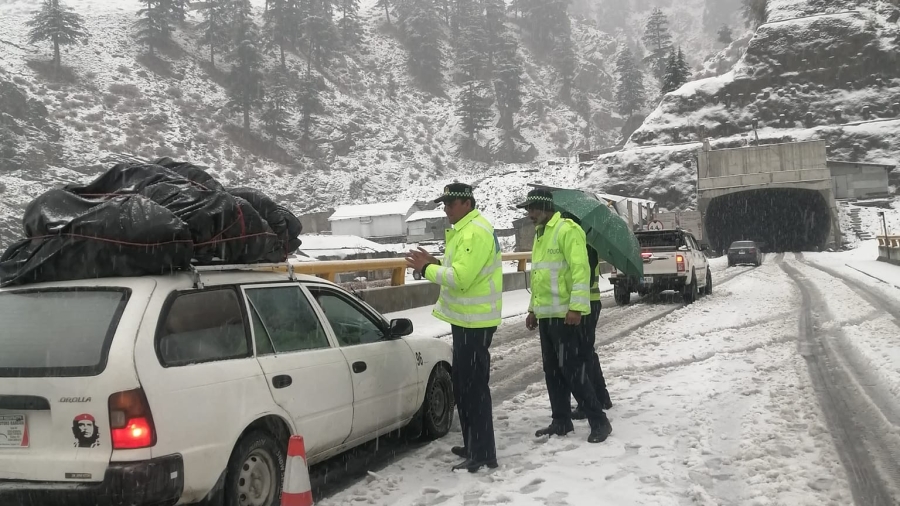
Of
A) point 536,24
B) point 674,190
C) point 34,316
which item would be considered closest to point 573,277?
point 34,316

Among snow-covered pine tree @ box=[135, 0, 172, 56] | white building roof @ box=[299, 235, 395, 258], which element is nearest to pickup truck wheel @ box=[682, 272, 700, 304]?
white building roof @ box=[299, 235, 395, 258]

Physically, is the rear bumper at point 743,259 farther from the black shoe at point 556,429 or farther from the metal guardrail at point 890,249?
the black shoe at point 556,429

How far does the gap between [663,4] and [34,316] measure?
715ft

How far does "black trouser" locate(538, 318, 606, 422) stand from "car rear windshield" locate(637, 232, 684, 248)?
1271cm

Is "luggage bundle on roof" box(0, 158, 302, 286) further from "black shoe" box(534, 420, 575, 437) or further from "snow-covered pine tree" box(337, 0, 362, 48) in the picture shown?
"snow-covered pine tree" box(337, 0, 362, 48)

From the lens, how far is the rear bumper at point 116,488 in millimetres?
3295

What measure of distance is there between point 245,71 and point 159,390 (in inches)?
3450

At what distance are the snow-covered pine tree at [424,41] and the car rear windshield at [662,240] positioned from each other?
93.9 meters

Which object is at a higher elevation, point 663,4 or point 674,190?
point 663,4

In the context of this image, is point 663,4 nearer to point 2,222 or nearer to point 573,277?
point 2,222

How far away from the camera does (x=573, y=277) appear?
5598 mm

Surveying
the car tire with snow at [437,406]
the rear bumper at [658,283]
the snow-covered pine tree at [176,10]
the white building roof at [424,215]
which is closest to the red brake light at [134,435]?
the car tire with snow at [437,406]

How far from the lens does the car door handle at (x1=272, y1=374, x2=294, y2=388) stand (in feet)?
13.6

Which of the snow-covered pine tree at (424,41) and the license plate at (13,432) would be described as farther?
the snow-covered pine tree at (424,41)
